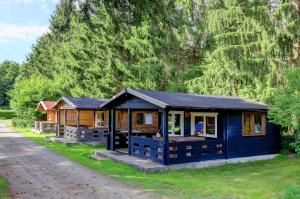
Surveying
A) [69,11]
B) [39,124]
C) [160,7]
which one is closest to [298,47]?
[160,7]

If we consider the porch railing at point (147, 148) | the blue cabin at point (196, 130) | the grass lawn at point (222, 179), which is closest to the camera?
the grass lawn at point (222, 179)

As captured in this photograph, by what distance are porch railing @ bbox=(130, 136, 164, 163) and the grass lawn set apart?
1085 millimetres

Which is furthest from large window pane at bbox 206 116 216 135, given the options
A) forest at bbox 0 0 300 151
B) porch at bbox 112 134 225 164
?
forest at bbox 0 0 300 151

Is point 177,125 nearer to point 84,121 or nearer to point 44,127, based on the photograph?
point 84,121

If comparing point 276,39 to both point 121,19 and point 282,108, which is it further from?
point 121,19

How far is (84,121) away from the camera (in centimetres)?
2627

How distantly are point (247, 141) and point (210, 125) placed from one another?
5.67ft

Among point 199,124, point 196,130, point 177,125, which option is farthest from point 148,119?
point 199,124

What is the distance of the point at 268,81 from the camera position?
19.2 meters

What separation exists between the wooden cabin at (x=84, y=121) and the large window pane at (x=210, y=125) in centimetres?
702

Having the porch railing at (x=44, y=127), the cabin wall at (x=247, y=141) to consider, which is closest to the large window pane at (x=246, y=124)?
the cabin wall at (x=247, y=141)

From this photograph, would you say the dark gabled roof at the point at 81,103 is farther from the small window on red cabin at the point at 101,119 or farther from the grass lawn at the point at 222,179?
the grass lawn at the point at 222,179

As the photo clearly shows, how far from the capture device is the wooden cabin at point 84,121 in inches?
866

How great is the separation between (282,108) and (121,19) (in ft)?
23.8
